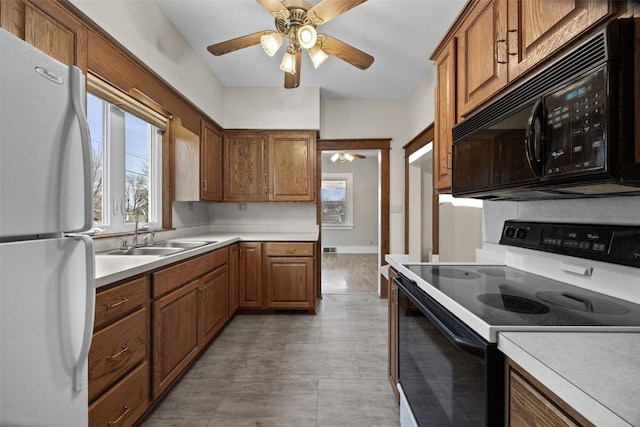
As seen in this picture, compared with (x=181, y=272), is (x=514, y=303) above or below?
above

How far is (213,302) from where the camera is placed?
2.66 m

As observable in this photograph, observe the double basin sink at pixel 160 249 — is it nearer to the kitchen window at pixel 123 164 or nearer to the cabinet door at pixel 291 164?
the kitchen window at pixel 123 164

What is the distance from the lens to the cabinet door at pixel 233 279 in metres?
3.14

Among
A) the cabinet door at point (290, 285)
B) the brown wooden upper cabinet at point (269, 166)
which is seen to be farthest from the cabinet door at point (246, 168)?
the cabinet door at point (290, 285)

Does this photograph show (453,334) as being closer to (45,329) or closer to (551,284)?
(551,284)

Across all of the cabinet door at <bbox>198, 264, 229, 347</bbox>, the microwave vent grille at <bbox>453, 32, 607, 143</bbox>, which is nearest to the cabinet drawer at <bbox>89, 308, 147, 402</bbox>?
the cabinet door at <bbox>198, 264, 229, 347</bbox>

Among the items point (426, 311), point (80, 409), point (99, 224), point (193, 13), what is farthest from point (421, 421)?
point (193, 13)

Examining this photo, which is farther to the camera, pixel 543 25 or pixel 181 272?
pixel 181 272

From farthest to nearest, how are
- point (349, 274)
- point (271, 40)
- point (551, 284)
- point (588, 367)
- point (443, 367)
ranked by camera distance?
point (349, 274), point (271, 40), point (551, 284), point (443, 367), point (588, 367)

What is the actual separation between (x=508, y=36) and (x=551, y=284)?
3.26 ft

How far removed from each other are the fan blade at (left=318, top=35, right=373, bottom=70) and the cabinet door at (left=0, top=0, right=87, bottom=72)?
142 centimetres

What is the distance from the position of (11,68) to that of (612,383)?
1.37 m

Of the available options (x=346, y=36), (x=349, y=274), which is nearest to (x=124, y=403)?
(x=346, y=36)

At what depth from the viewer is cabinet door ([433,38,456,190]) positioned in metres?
1.75
